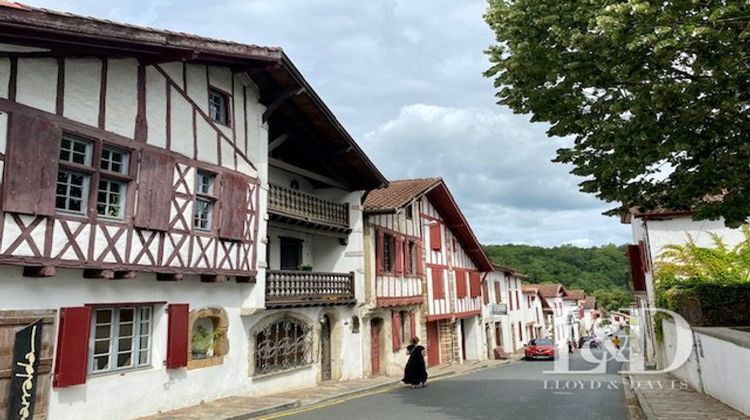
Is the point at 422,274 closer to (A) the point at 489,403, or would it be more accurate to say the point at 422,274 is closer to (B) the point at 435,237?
(B) the point at 435,237

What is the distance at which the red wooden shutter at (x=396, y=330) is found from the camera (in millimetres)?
20219

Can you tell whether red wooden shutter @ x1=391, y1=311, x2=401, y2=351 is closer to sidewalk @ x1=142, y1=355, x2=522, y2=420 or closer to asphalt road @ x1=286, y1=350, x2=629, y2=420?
sidewalk @ x1=142, y1=355, x2=522, y2=420

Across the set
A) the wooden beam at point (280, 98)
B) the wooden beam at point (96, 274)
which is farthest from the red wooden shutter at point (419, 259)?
the wooden beam at point (96, 274)

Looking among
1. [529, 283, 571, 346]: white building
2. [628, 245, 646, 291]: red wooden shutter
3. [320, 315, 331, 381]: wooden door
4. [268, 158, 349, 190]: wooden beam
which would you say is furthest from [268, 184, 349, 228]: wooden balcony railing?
[529, 283, 571, 346]: white building

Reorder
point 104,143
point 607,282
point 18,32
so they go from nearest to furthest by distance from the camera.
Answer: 1. point 18,32
2. point 104,143
3. point 607,282

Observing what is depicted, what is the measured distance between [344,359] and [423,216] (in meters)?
9.55

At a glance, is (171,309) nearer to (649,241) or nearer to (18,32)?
(18,32)

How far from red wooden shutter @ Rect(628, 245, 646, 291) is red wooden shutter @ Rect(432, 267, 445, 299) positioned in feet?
27.6

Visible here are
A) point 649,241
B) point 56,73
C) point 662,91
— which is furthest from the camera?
point 649,241

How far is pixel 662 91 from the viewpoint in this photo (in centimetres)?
686

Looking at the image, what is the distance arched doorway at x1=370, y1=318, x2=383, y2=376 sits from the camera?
62.5 ft

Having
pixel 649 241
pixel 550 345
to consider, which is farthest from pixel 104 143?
pixel 550 345

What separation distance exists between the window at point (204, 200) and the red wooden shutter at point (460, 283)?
60.2ft

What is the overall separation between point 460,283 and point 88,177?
21987 millimetres
